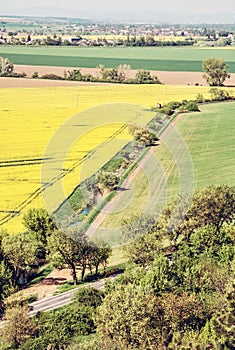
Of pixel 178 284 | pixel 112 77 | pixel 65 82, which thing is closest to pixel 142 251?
pixel 178 284

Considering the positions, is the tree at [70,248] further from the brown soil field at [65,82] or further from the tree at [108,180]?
the brown soil field at [65,82]

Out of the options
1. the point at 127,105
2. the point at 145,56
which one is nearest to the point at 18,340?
the point at 127,105

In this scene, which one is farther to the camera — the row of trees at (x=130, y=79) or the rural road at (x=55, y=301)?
the row of trees at (x=130, y=79)

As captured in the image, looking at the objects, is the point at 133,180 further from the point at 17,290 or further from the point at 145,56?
the point at 145,56

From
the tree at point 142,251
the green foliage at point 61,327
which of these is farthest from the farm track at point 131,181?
the green foliage at point 61,327

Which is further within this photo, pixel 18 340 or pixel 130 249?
pixel 130 249
